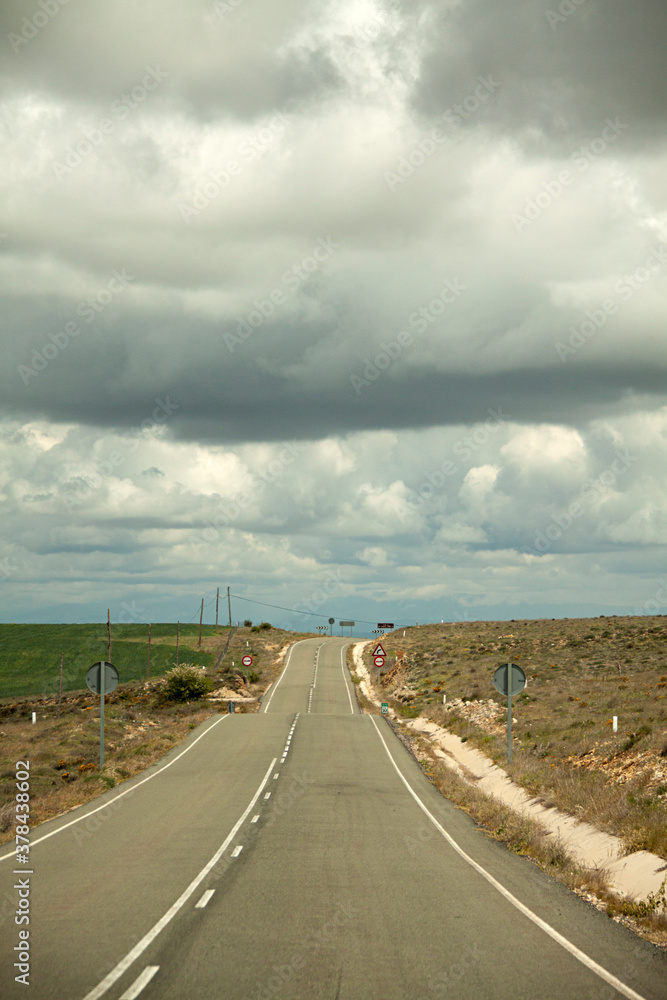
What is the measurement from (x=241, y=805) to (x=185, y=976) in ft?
46.4

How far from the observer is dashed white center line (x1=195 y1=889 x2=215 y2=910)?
11289mm

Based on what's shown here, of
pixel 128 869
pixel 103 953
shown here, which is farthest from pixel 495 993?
pixel 128 869

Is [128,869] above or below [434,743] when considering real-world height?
above

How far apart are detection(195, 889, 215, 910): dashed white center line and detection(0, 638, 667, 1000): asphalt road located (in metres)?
0.04

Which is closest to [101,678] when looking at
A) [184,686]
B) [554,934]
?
[554,934]

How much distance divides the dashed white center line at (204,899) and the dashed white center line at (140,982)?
2693 millimetres

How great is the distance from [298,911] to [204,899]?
1.51m

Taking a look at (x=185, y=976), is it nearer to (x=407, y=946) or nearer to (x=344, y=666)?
(x=407, y=946)

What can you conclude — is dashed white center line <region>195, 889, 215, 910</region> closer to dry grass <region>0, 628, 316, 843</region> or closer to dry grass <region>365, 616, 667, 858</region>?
dry grass <region>0, 628, 316, 843</region>

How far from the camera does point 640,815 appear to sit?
1738 centimetres

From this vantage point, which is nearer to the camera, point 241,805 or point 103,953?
point 103,953

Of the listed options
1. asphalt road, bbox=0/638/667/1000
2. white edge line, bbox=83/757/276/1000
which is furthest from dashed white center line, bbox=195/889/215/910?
white edge line, bbox=83/757/276/1000

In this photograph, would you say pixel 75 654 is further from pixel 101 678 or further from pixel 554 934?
pixel 554 934

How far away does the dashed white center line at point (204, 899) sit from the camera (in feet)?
37.0
